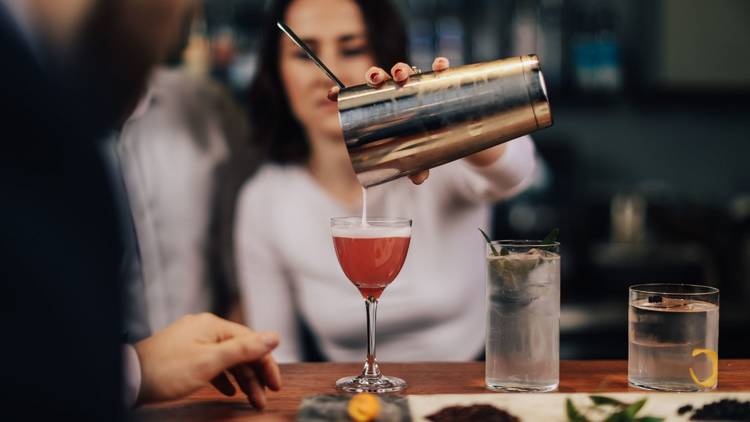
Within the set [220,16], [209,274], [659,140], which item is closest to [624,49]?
[659,140]

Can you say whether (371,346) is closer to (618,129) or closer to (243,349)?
(243,349)

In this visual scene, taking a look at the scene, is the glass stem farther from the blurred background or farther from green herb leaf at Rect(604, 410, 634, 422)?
the blurred background

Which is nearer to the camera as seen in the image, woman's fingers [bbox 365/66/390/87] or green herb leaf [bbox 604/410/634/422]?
green herb leaf [bbox 604/410/634/422]

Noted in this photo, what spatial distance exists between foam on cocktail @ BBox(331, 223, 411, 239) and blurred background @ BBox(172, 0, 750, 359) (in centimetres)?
204

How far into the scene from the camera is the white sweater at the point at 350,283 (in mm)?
1927

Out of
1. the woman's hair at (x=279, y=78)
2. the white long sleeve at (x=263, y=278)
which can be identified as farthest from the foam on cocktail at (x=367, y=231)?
the woman's hair at (x=279, y=78)

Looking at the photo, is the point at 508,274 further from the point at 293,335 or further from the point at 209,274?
the point at 209,274

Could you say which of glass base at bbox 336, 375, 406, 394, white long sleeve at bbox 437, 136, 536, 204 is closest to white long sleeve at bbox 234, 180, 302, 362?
white long sleeve at bbox 437, 136, 536, 204

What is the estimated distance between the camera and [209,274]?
217 centimetres

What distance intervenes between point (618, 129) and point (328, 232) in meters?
2.24

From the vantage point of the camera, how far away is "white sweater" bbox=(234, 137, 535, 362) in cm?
193

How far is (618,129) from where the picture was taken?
3885 millimetres

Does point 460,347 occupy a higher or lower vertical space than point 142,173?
lower

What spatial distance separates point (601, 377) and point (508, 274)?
23 cm
